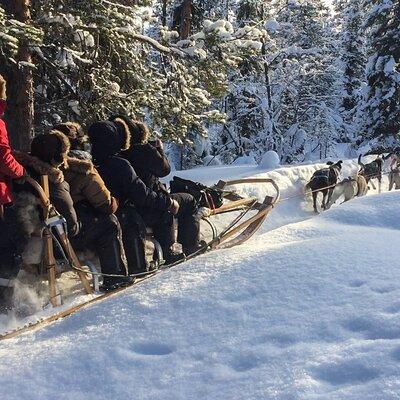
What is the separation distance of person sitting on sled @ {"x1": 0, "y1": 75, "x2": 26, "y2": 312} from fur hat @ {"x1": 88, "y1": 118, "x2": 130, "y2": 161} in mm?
991

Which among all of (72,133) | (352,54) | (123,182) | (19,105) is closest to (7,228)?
(72,133)

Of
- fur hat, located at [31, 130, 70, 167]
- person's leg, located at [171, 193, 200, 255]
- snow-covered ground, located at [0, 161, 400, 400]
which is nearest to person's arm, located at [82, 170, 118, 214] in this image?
fur hat, located at [31, 130, 70, 167]

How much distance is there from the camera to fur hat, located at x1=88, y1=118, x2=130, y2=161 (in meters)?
4.93

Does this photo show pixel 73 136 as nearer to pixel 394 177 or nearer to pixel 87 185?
pixel 87 185

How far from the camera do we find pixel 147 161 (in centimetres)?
535

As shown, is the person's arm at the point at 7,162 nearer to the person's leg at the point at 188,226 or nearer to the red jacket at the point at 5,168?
the red jacket at the point at 5,168

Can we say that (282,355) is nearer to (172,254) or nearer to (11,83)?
(172,254)

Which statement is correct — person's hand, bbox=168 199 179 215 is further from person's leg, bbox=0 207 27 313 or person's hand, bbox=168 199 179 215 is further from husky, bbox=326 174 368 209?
husky, bbox=326 174 368 209

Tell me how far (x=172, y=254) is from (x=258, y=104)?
19.6 meters

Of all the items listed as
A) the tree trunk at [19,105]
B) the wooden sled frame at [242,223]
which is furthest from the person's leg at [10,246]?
the tree trunk at [19,105]

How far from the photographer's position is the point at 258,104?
24.4 meters

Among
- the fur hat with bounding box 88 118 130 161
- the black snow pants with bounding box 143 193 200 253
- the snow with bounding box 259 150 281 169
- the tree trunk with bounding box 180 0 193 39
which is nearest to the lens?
the fur hat with bounding box 88 118 130 161

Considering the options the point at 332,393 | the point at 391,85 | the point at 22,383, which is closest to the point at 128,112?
the point at 22,383

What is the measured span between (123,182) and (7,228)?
1.30 m
